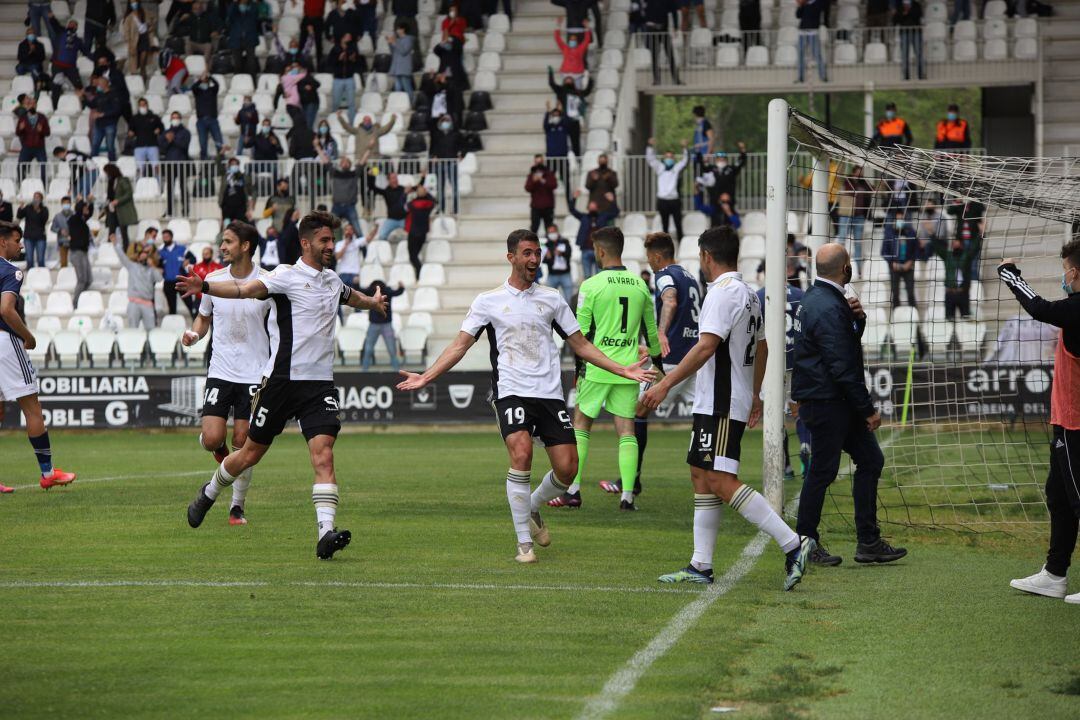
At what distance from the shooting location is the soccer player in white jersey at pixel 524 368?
353 inches

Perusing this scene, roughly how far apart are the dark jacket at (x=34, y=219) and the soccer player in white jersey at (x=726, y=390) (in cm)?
2295

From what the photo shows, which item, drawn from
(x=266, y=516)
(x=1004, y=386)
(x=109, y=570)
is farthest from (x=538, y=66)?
(x=109, y=570)

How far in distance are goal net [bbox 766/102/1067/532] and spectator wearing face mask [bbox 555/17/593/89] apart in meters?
5.95

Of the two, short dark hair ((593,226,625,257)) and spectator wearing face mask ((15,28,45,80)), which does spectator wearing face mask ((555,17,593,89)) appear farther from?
short dark hair ((593,226,625,257))

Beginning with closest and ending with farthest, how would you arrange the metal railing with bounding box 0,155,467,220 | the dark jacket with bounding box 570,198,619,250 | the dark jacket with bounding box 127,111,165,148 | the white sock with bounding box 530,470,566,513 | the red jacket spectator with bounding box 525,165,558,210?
the white sock with bounding box 530,470,566,513, the dark jacket with bounding box 570,198,619,250, the red jacket spectator with bounding box 525,165,558,210, the metal railing with bounding box 0,155,467,220, the dark jacket with bounding box 127,111,165,148

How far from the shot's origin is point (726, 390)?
8.07 meters

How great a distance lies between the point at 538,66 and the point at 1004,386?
1534cm

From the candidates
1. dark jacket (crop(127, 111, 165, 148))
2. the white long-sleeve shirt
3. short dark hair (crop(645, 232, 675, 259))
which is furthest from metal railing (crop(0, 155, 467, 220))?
short dark hair (crop(645, 232, 675, 259))

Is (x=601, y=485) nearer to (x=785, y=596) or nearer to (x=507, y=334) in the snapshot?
(x=507, y=334)

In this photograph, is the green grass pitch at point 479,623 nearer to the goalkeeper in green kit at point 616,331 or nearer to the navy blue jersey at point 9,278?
the goalkeeper in green kit at point 616,331

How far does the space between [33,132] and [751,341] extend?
26231 mm

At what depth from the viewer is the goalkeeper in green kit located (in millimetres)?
11664

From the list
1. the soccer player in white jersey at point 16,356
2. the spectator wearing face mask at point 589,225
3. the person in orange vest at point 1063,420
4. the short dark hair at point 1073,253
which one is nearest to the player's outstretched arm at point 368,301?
the soccer player in white jersey at point 16,356

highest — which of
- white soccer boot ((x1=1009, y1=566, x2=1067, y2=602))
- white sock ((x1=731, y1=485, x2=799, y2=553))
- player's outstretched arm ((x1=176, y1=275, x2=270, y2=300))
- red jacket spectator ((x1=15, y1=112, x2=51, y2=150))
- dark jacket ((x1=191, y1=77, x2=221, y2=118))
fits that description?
dark jacket ((x1=191, y1=77, x2=221, y2=118))
